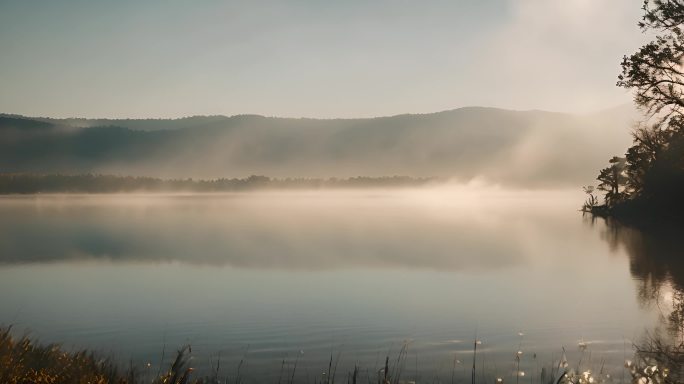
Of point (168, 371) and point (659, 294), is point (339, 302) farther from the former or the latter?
point (168, 371)

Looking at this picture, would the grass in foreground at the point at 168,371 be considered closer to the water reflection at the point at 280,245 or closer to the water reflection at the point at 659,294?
the water reflection at the point at 659,294

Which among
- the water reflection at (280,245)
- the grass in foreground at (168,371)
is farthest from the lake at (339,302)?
the grass in foreground at (168,371)

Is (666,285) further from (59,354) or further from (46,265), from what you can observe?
(46,265)

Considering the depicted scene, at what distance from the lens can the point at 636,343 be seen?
2066cm

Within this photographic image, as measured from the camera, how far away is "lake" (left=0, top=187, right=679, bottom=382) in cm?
2003

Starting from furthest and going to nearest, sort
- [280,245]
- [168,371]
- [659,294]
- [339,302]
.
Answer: [280,245] → [659,294] → [339,302] → [168,371]

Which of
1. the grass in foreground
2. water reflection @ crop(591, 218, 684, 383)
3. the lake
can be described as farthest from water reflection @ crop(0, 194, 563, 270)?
the grass in foreground

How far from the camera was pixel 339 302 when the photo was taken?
100 ft

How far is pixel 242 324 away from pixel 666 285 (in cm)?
2185

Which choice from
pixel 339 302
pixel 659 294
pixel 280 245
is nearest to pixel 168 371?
pixel 339 302

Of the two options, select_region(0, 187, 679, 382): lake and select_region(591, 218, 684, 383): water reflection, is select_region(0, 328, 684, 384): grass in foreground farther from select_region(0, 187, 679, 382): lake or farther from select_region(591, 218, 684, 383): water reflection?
select_region(0, 187, 679, 382): lake

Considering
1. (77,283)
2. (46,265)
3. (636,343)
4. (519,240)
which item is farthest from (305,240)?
(636,343)

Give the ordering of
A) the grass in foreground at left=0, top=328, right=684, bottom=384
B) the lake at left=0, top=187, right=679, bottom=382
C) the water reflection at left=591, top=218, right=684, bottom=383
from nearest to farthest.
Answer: the grass in foreground at left=0, top=328, right=684, bottom=384 < the water reflection at left=591, top=218, right=684, bottom=383 < the lake at left=0, top=187, right=679, bottom=382

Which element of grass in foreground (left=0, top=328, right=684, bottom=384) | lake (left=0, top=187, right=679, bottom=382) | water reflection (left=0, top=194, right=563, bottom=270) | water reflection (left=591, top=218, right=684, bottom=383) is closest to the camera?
grass in foreground (left=0, top=328, right=684, bottom=384)
